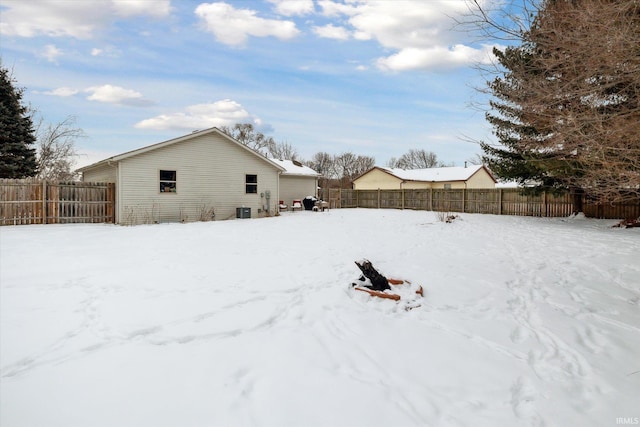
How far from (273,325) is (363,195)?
2480cm

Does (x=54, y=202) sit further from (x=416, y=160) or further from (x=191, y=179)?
(x=416, y=160)

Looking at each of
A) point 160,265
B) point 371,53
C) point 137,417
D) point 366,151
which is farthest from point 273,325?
point 366,151

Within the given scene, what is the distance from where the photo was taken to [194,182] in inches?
646

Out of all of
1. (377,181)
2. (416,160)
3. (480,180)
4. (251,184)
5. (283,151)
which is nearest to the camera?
(251,184)

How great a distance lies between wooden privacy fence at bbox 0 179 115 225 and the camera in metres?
13.0

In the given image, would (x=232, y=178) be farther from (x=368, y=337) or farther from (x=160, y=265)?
(x=368, y=337)

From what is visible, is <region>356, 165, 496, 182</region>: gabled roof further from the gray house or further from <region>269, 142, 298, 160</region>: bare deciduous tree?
the gray house

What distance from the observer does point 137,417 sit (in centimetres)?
229

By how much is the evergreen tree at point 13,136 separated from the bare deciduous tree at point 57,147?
11.7 feet

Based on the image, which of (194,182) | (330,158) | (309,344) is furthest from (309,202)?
(330,158)

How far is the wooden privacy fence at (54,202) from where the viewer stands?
42.7 ft

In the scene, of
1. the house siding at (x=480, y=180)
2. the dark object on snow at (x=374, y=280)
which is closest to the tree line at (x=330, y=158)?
the house siding at (x=480, y=180)

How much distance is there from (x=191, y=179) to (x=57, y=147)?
17150mm

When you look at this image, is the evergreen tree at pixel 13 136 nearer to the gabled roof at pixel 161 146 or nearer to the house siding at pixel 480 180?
the gabled roof at pixel 161 146
